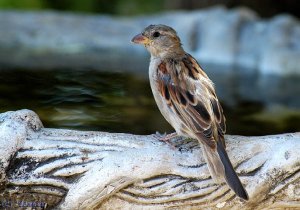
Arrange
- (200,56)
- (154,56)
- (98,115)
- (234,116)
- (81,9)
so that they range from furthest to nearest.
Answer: (81,9) → (200,56) → (234,116) → (98,115) → (154,56)

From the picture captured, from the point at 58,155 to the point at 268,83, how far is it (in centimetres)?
408

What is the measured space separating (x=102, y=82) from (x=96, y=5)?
6057 millimetres

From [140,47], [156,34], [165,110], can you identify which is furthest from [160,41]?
[140,47]

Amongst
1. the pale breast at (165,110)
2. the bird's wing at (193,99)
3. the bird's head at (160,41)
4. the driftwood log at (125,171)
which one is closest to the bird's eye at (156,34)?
the bird's head at (160,41)

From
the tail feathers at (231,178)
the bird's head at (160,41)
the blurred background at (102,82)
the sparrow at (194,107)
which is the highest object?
the blurred background at (102,82)

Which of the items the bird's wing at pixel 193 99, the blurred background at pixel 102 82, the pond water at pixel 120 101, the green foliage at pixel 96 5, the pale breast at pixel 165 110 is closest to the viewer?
the bird's wing at pixel 193 99

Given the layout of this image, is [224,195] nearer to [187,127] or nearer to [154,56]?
[187,127]

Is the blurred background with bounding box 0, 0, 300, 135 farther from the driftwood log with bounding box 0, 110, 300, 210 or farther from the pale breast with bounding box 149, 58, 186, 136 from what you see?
the driftwood log with bounding box 0, 110, 300, 210

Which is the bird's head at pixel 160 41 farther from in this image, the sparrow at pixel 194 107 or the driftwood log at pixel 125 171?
the driftwood log at pixel 125 171

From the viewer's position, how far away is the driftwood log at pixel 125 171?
365 centimetres

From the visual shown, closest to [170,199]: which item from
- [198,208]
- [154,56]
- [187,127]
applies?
[198,208]

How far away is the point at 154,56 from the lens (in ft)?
15.1

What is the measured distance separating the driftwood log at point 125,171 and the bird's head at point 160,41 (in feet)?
Result: 2.80

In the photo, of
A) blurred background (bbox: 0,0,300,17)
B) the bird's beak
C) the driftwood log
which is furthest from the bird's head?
blurred background (bbox: 0,0,300,17)
